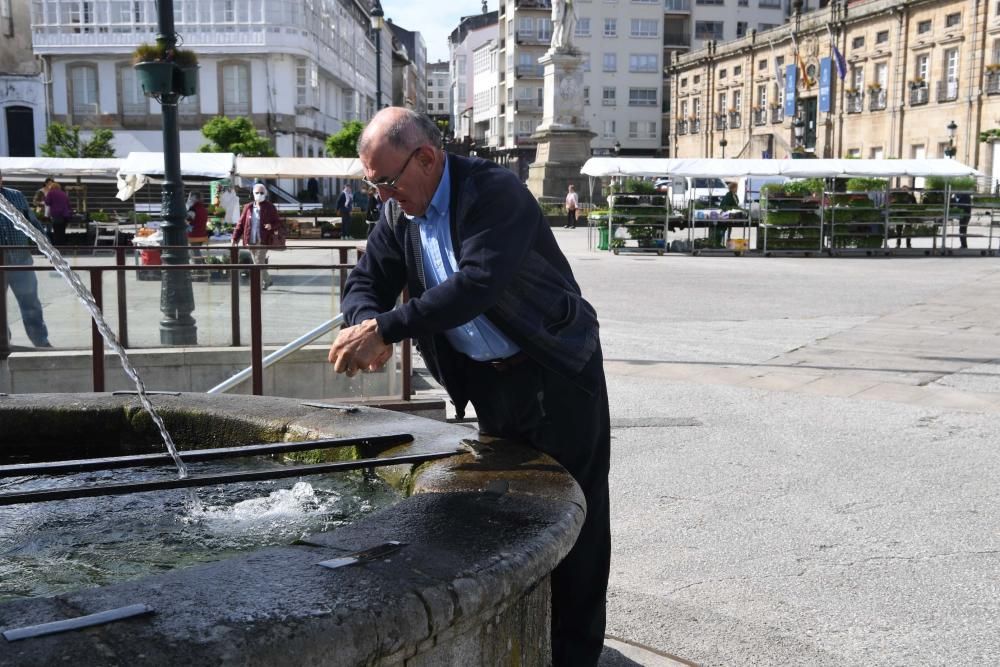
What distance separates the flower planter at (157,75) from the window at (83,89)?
50040mm

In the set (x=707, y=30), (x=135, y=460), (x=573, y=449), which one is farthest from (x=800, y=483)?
(x=707, y=30)

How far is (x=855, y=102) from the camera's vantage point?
183 ft

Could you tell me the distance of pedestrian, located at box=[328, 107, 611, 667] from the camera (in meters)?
2.73

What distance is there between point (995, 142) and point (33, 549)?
4814 centimetres

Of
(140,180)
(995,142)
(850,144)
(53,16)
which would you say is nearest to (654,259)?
(140,180)

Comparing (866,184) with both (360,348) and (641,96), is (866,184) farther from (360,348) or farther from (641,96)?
(641,96)

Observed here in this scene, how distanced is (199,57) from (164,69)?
48.2 metres

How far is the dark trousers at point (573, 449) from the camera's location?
9.65 feet

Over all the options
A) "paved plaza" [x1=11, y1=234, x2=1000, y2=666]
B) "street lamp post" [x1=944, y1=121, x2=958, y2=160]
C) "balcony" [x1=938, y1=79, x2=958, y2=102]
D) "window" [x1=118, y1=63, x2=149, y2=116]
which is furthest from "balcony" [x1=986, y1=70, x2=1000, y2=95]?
"window" [x1=118, y1=63, x2=149, y2=116]

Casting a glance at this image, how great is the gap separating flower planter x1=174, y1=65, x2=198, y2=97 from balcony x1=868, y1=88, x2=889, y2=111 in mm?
48484

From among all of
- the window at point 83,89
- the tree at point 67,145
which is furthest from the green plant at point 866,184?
the window at point 83,89

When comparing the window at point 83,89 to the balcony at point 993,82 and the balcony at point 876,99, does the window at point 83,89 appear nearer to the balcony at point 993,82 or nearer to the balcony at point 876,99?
the balcony at point 876,99

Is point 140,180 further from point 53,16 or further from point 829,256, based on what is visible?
point 53,16

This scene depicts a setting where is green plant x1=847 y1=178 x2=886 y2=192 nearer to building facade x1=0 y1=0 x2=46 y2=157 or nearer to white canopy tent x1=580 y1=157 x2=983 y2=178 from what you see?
white canopy tent x1=580 y1=157 x2=983 y2=178
